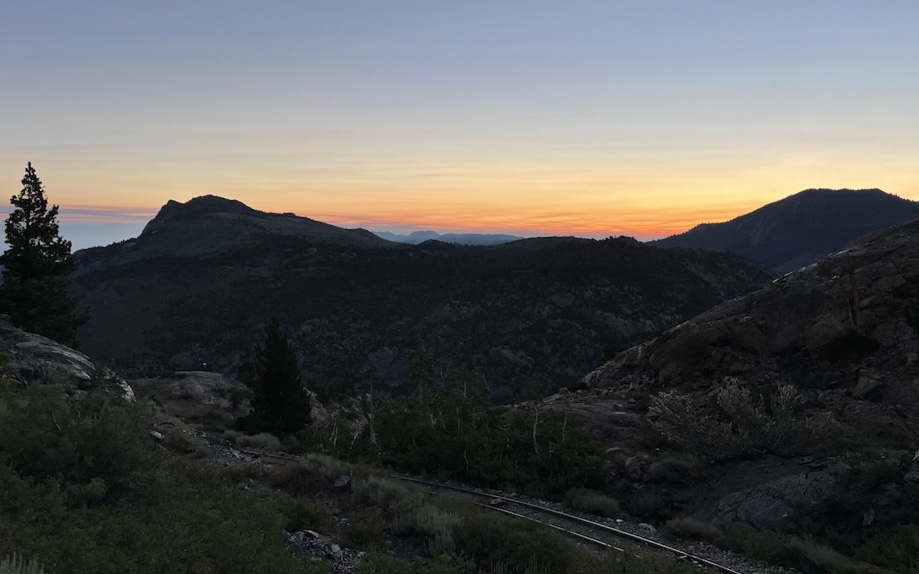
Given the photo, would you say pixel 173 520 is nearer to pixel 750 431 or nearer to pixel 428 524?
pixel 428 524

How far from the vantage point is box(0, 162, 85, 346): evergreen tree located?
2492cm

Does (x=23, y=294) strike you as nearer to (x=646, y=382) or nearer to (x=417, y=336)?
(x=646, y=382)

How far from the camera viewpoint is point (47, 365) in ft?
51.8

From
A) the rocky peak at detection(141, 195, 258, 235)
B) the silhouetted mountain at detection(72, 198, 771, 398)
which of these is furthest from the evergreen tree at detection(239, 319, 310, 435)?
the rocky peak at detection(141, 195, 258, 235)

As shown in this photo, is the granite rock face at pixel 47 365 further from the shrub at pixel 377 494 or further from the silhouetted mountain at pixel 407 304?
the silhouetted mountain at pixel 407 304

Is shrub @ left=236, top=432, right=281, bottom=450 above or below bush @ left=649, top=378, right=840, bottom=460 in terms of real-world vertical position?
below

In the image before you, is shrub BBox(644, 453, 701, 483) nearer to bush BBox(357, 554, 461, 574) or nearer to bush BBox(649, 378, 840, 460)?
bush BBox(649, 378, 840, 460)

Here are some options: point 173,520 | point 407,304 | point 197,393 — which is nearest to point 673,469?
point 173,520

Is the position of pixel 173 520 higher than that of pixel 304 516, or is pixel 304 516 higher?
pixel 173 520

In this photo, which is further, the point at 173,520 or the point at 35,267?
the point at 35,267

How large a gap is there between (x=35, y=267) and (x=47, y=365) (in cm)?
1283

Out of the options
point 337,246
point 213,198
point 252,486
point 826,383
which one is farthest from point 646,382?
point 213,198

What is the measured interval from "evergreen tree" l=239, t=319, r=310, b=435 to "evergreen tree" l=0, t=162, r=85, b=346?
8722 mm

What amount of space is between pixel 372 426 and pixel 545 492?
25.7ft
